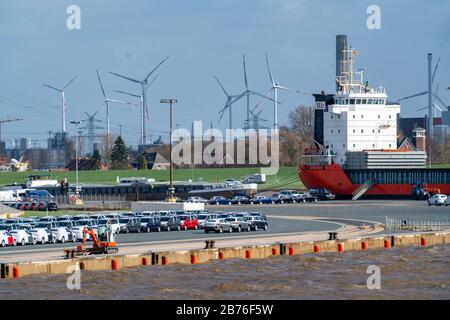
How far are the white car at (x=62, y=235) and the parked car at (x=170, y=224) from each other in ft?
41.0

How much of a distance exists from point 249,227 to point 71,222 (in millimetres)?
12185

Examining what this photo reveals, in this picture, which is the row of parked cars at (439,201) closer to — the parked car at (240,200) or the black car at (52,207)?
the parked car at (240,200)

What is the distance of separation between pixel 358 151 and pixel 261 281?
83337 mm

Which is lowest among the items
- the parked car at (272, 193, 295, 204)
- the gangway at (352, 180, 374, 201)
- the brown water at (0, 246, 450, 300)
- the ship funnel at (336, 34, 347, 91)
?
the brown water at (0, 246, 450, 300)

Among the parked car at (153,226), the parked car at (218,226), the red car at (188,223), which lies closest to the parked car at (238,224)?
the parked car at (218,226)

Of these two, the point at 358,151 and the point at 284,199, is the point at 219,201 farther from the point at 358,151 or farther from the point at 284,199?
the point at 358,151

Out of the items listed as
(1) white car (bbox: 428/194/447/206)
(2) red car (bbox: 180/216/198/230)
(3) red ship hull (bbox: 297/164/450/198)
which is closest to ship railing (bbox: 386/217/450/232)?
(2) red car (bbox: 180/216/198/230)

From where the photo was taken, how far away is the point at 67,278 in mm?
55906

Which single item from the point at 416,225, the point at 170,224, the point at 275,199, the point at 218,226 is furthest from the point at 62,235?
the point at 275,199

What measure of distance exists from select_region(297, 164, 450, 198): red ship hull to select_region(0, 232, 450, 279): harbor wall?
55.2 m

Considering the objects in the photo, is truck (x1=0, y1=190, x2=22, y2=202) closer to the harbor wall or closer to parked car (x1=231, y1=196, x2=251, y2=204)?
parked car (x1=231, y1=196, x2=251, y2=204)

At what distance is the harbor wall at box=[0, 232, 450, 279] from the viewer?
56.6 meters
